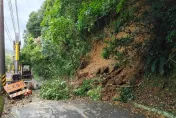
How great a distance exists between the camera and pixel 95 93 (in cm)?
1227

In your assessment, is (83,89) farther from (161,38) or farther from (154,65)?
(161,38)

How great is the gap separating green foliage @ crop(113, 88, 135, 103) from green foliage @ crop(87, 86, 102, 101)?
1.12 metres

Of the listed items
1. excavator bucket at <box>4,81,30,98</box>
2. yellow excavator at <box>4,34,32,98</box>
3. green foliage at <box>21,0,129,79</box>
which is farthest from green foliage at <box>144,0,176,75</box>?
yellow excavator at <box>4,34,32,98</box>

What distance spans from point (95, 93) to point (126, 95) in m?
1.97

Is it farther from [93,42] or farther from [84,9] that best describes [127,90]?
[93,42]

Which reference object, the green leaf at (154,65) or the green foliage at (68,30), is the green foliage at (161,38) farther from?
the green foliage at (68,30)

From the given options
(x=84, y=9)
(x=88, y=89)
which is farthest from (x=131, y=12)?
(x=88, y=89)

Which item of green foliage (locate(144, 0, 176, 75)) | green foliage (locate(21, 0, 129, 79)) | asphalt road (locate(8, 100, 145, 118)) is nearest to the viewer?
asphalt road (locate(8, 100, 145, 118))

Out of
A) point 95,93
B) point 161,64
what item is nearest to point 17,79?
point 95,93

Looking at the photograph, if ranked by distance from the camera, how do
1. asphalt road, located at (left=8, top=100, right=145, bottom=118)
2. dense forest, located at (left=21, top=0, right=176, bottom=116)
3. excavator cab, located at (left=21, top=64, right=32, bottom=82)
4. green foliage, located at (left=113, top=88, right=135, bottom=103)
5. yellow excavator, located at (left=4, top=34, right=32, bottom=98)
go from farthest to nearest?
1. excavator cab, located at (left=21, top=64, right=32, bottom=82)
2. yellow excavator, located at (left=4, top=34, right=32, bottom=98)
3. green foliage, located at (left=113, top=88, right=135, bottom=103)
4. dense forest, located at (left=21, top=0, right=176, bottom=116)
5. asphalt road, located at (left=8, top=100, right=145, bottom=118)

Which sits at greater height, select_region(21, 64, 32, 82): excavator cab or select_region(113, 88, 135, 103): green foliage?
select_region(21, 64, 32, 82): excavator cab

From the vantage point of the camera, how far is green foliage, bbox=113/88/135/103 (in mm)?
10688

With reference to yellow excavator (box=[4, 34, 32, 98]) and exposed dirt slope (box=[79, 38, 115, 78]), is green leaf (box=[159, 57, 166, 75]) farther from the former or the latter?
yellow excavator (box=[4, 34, 32, 98])

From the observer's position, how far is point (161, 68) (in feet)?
33.8
